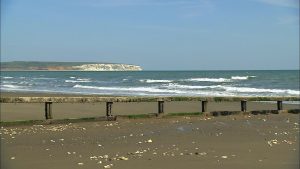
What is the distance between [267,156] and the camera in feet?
21.8

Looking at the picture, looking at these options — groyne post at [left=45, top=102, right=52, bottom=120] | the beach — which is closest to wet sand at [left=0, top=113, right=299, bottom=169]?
the beach

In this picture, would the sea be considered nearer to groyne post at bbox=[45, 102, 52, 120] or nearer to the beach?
the beach

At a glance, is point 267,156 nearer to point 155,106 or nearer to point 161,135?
point 161,135

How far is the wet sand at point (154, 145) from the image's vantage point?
6.11 metres

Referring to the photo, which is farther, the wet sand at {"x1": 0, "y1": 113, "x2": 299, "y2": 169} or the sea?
the sea

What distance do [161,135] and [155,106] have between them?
9.17 m

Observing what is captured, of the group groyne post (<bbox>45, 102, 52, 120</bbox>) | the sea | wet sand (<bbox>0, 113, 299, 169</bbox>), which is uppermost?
groyne post (<bbox>45, 102, 52, 120</bbox>)

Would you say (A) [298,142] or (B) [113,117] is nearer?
(A) [298,142]

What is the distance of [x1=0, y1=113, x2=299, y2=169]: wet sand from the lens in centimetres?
611

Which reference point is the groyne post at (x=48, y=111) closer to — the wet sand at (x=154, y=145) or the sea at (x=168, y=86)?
the wet sand at (x=154, y=145)

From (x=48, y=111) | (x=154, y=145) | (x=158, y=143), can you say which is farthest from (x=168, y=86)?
(x=154, y=145)

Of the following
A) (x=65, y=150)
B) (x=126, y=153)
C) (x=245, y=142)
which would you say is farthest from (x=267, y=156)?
(x=65, y=150)

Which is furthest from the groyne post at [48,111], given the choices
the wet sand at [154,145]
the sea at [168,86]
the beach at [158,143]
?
the sea at [168,86]

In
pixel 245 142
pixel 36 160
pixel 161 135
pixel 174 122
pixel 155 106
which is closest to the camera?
pixel 36 160
